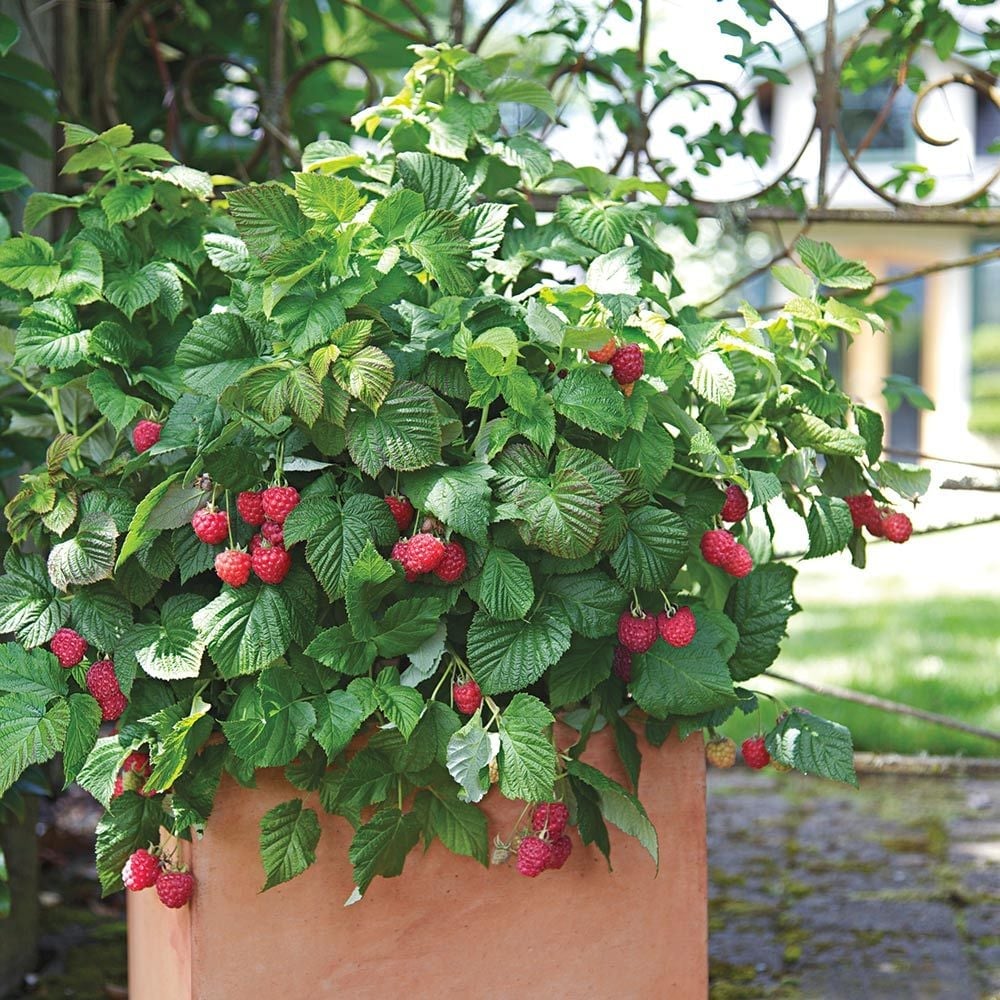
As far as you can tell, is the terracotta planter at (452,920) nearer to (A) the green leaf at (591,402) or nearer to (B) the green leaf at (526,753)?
(B) the green leaf at (526,753)

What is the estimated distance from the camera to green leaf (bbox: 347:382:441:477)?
979mm

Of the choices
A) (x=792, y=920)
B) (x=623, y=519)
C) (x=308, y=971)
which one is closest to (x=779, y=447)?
(x=623, y=519)

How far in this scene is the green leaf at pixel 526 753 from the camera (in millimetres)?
969

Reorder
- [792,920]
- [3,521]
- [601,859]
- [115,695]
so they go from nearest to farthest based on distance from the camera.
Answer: [115,695] < [601,859] < [3,521] < [792,920]

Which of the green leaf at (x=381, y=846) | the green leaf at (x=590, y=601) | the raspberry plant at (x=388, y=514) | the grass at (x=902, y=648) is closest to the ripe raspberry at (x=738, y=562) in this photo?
the raspberry plant at (x=388, y=514)

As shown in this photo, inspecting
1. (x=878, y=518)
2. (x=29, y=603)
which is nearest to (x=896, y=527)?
(x=878, y=518)

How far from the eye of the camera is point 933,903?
6.18 feet

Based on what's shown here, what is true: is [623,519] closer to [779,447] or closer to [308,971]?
[779,447]

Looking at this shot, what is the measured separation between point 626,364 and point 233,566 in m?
0.37

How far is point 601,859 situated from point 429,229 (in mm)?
606

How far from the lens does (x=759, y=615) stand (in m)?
1.17

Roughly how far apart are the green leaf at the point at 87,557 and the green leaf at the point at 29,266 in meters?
0.25

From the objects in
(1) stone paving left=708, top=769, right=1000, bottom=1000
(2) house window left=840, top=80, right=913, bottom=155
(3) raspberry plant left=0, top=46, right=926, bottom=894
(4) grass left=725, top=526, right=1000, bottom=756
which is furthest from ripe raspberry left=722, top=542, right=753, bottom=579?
(2) house window left=840, top=80, right=913, bottom=155

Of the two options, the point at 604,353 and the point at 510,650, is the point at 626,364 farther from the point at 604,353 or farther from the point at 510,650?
the point at 510,650
